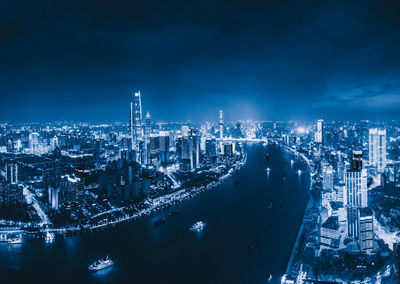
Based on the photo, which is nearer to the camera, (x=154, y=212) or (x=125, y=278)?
(x=125, y=278)

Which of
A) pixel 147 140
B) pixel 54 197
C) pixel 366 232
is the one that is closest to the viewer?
pixel 366 232

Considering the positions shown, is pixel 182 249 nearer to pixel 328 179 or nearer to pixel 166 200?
pixel 166 200

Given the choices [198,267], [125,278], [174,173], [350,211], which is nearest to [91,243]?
[125,278]

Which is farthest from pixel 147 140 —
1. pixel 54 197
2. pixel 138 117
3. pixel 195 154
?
pixel 54 197

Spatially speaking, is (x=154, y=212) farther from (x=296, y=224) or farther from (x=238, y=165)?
(x=238, y=165)

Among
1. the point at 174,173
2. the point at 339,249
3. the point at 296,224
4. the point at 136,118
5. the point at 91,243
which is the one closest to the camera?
the point at 339,249

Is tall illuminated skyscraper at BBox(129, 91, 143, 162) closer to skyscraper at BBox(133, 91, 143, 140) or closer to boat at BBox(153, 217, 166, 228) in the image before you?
skyscraper at BBox(133, 91, 143, 140)
